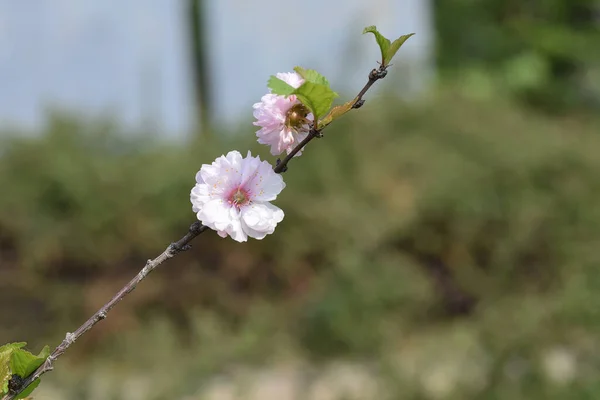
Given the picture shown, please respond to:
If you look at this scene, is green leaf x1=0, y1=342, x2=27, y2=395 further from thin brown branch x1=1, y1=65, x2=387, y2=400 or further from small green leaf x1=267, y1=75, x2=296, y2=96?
small green leaf x1=267, y1=75, x2=296, y2=96

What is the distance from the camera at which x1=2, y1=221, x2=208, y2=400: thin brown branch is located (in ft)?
1.47

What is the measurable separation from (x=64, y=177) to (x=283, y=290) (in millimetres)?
1154

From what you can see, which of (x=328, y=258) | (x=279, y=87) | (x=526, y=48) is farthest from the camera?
(x=526, y=48)

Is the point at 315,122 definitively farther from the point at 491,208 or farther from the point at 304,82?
the point at 491,208

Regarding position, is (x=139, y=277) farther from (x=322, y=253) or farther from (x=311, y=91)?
(x=322, y=253)

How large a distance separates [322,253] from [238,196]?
2913mm

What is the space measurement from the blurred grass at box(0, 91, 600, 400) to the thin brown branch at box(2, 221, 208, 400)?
2144mm

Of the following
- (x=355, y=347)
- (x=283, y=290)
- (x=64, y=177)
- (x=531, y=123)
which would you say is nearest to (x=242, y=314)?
(x=283, y=290)

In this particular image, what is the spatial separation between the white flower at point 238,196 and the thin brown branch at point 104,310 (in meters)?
0.01

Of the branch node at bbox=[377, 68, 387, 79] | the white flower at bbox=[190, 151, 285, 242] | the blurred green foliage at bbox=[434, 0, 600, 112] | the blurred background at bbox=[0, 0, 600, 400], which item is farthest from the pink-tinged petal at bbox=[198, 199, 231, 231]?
the blurred green foliage at bbox=[434, 0, 600, 112]

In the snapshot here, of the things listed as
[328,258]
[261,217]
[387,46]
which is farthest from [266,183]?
[328,258]

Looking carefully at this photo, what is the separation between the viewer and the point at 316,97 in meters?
0.47

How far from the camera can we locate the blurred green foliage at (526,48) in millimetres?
6098

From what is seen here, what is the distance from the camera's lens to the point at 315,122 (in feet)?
1.57
